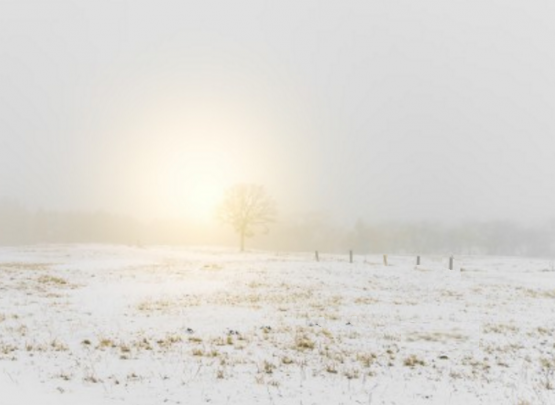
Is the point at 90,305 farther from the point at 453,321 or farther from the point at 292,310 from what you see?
the point at 453,321

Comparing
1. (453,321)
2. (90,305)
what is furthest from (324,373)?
(90,305)

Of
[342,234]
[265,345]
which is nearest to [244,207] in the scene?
[265,345]

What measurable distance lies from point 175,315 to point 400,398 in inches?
474

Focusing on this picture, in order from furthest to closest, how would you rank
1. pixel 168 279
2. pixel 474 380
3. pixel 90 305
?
pixel 168 279 → pixel 90 305 → pixel 474 380

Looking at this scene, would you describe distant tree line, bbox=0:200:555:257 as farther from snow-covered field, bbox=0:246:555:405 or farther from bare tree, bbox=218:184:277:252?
snow-covered field, bbox=0:246:555:405

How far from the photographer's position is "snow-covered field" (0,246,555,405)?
10344 millimetres

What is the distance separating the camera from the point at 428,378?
1186 cm

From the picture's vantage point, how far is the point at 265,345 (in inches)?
584

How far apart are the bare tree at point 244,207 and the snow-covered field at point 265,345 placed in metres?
53.7

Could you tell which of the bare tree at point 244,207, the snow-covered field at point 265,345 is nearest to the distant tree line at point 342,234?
the bare tree at point 244,207

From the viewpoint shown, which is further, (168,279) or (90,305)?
(168,279)

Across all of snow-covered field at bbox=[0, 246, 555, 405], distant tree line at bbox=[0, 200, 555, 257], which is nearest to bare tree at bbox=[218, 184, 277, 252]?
snow-covered field at bbox=[0, 246, 555, 405]

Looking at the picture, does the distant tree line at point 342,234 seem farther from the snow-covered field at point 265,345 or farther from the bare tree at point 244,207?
the snow-covered field at point 265,345

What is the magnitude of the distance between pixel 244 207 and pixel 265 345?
70.4 meters
